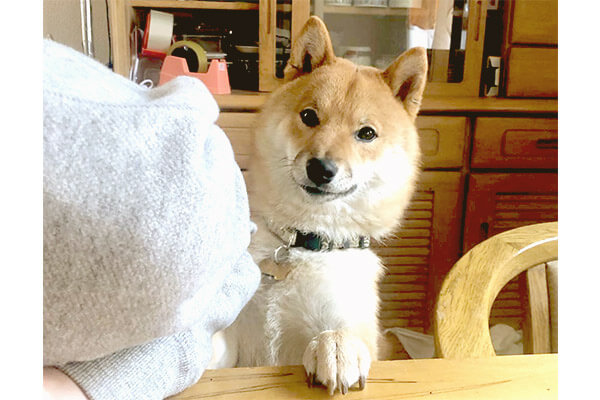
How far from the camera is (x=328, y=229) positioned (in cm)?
72

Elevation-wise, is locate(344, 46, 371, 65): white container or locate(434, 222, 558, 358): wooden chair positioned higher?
locate(344, 46, 371, 65): white container

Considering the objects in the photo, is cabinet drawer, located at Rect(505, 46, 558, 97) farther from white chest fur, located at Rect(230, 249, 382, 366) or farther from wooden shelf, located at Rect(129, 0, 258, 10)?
white chest fur, located at Rect(230, 249, 382, 366)

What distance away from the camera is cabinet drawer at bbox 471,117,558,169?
1.47 metres

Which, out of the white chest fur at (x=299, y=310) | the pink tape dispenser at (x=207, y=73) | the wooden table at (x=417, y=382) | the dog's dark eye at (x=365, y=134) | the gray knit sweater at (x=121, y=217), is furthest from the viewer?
the pink tape dispenser at (x=207, y=73)

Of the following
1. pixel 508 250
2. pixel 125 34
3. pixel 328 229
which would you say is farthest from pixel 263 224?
pixel 125 34

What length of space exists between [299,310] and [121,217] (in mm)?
457

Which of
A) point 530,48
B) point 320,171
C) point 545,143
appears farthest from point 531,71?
point 320,171

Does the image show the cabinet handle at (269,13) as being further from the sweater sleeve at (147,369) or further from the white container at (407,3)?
the sweater sleeve at (147,369)

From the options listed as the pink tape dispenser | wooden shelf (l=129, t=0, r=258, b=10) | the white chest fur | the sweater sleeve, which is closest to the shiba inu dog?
the white chest fur

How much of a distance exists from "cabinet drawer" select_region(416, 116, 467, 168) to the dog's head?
0.53 metres

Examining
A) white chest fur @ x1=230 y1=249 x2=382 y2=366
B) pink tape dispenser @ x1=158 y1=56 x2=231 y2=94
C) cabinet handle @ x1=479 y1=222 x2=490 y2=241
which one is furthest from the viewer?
cabinet handle @ x1=479 y1=222 x2=490 y2=241

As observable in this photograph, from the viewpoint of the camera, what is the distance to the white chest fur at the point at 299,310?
0.63 meters

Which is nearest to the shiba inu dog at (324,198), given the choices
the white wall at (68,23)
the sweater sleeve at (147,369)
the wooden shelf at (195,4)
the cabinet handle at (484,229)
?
the sweater sleeve at (147,369)

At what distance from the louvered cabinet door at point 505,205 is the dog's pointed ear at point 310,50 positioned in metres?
0.78
